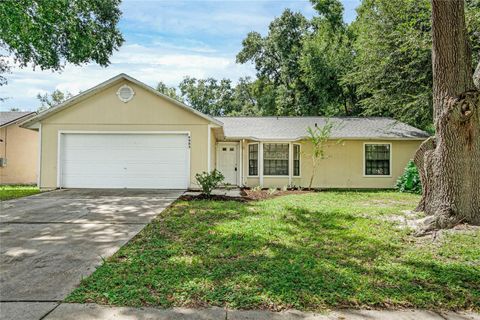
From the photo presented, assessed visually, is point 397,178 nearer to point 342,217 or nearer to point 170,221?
point 342,217

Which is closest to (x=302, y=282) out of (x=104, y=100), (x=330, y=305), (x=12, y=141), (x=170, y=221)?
(x=330, y=305)

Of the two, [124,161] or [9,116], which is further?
[9,116]

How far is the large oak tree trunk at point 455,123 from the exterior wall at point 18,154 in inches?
793

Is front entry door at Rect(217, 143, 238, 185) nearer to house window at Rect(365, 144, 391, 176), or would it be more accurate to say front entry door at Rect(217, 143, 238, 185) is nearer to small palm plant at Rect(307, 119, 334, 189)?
small palm plant at Rect(307, 119, 334, 189)

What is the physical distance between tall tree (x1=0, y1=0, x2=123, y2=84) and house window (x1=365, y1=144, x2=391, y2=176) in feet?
45.2

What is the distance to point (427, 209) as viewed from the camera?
22.3ft

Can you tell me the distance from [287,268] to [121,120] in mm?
10612

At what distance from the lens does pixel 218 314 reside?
9.43 ft

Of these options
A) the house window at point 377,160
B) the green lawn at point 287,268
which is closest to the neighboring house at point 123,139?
the green lawn at point 287,268

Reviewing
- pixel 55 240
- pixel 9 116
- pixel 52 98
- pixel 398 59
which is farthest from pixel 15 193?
pixel 52 98

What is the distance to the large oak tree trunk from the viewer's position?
Answer: 5902mm

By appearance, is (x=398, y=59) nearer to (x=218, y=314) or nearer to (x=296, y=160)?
(x=296, y=160)

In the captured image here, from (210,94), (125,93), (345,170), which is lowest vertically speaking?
(345,170)

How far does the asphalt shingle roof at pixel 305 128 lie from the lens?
48.5 feet
